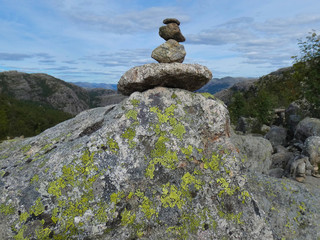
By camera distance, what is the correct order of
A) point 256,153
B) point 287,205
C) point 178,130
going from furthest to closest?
point 256,153
point 287,205
point 178,130

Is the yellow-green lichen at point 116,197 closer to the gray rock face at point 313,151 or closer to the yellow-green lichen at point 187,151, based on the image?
the yellow-green lichen at point 187,151

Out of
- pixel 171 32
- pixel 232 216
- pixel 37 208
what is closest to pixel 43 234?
pixel 37 208

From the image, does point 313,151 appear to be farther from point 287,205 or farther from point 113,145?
point 113,145

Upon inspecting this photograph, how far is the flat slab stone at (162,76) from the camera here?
407 inches

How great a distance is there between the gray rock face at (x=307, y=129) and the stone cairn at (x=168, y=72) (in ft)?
71.1

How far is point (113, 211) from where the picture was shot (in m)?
7.56

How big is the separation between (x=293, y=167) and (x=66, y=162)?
1563 centimetres

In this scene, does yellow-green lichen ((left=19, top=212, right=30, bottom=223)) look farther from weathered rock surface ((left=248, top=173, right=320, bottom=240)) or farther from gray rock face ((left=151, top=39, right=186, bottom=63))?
gray rock face ((left=151, top=39, right=186, bottom=63))

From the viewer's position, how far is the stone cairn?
10375mm

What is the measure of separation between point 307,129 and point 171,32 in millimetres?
23542

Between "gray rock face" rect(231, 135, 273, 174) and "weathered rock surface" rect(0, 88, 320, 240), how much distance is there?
363 inches

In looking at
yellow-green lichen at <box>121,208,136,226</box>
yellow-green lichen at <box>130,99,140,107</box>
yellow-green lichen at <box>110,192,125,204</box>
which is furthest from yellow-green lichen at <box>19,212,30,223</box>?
yellow-green lichen at <box>130,99,140,107</box>

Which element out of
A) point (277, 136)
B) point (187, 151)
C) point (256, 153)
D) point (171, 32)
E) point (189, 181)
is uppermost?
point (171, 32)

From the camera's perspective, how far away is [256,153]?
2052 centimetres
